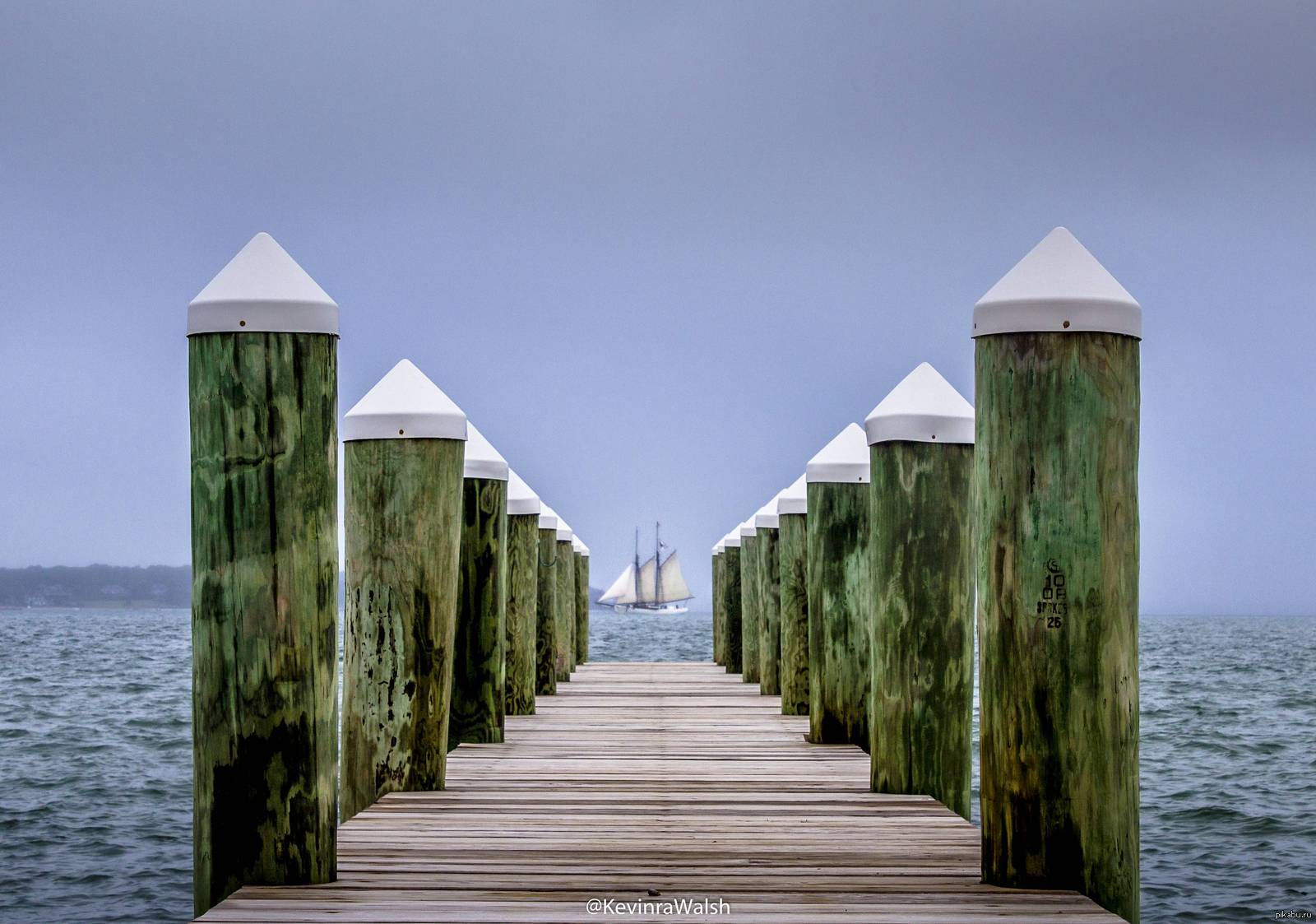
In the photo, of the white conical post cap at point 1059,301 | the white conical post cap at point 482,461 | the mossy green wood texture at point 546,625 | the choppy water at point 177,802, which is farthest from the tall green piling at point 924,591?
the mossy green wood texture at point 546,625

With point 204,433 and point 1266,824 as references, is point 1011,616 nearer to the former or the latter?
point 204,433

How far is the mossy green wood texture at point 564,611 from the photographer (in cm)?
1953

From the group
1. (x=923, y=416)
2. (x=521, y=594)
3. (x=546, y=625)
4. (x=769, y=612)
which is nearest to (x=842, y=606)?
(x=923, y=416)

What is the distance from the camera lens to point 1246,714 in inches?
1341

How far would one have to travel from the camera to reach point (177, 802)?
58.3 ft

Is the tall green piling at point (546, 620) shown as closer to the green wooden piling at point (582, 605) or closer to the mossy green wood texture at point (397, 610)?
the mossy green wood texture at point (397, 610)

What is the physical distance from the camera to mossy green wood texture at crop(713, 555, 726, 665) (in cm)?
2375

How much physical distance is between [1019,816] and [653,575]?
374ft

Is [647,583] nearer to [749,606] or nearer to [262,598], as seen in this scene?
[749,606]

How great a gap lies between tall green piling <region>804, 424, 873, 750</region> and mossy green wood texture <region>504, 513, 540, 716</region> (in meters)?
3.03

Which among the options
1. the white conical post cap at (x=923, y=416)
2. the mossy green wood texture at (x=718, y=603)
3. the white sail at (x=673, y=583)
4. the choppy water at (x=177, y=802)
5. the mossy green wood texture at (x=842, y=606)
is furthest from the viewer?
the white sail at (x=673, y=583)

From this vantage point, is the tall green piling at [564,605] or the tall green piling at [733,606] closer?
the tall green piling at [564,605]

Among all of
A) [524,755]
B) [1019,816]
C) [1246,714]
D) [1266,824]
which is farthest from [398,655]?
[1246,714]

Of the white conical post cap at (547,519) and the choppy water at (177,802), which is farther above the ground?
the white conical post cap at (547,519)
